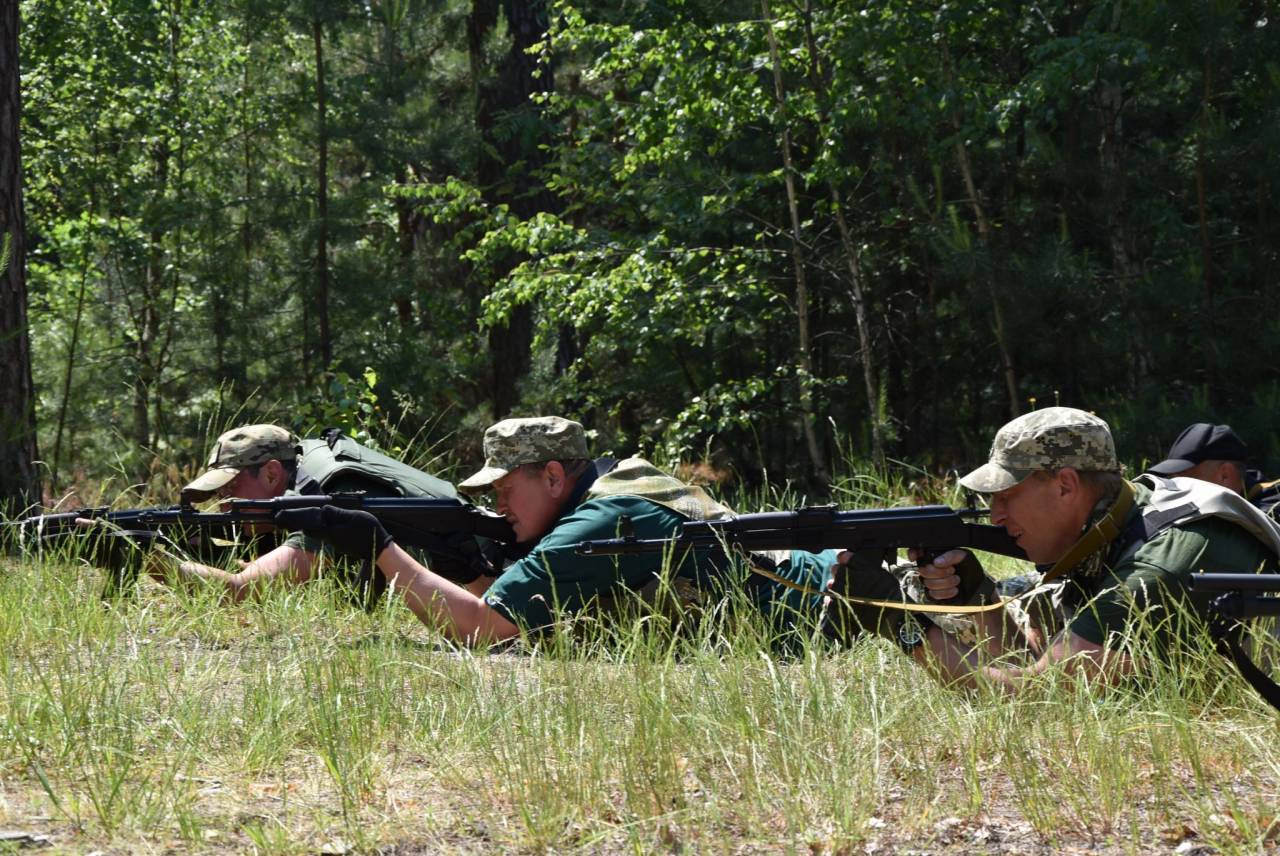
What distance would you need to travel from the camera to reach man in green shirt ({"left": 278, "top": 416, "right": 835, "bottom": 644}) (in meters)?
4.71

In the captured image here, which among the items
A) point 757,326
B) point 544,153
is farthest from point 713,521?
point 544,153

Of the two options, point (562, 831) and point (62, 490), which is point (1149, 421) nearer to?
point (562, 831)

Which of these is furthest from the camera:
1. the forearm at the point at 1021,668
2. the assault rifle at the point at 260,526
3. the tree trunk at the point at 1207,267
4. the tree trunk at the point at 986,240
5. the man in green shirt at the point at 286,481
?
the tree trunk at the point at 986,240

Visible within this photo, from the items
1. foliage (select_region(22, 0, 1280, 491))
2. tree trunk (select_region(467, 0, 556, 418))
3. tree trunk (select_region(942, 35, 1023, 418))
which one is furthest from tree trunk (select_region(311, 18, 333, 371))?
tree trunk (select_region(942, 35, 1023, 418))

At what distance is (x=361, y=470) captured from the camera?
5.78m

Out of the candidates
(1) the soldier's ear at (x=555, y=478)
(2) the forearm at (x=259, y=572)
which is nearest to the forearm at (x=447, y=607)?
(1) the soldier's ear at (x=555, y=478)

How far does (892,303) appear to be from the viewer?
49.4 ft

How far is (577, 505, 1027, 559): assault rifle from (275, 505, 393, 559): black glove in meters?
1.00

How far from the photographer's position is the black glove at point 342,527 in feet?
16.3

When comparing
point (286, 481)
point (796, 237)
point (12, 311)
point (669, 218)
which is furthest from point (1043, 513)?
point (669, 218)

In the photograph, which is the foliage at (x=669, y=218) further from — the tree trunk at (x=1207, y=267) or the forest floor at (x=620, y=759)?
the forest floor at (x=620, y=759)

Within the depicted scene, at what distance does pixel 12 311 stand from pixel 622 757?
5322 mm

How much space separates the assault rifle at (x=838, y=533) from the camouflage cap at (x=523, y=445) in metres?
0.78

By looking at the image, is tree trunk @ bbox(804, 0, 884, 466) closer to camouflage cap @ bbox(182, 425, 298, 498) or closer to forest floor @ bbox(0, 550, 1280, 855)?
camouflage cap @ bbox(182, 425, 298, 498)
